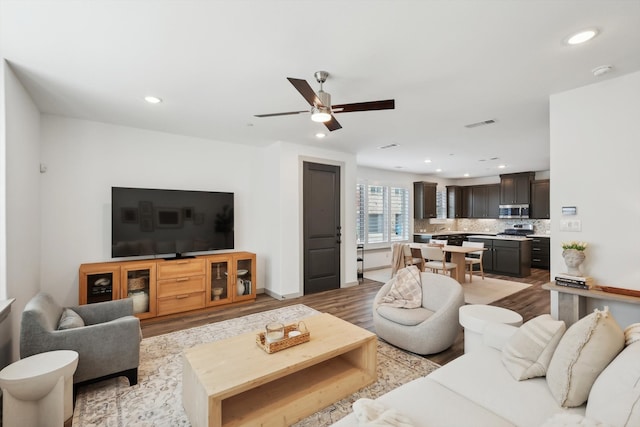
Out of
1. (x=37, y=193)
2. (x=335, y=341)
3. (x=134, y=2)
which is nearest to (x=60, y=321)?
(x=37, y=193)

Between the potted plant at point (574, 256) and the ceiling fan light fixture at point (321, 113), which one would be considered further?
the potted plant at point (574, 256)

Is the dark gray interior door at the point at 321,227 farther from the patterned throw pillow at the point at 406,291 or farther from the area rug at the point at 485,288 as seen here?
the patterned throw pillow at the point at 406,291

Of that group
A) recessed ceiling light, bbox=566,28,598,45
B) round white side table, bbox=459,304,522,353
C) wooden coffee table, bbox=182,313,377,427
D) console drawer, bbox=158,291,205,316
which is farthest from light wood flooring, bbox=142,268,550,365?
recessed ceiling light, bbox=566,28,598,45

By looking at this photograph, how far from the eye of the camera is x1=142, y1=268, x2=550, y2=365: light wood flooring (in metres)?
3.62

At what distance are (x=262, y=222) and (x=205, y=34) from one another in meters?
3.55

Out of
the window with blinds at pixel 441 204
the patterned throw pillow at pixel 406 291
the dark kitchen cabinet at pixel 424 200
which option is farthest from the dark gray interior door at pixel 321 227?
the window with blinds at pixel 441 204

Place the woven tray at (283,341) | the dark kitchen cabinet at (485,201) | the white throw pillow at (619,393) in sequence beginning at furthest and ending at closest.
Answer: the dark kitchen cabinet at (485,201) < the woven tray at (283,341) < the white throw pillow at (619,393)

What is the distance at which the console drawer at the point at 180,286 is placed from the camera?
403cm

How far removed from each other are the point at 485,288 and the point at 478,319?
149 inches

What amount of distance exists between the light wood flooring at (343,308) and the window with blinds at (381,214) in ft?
6.95

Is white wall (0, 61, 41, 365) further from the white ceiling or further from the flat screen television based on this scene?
the flat screen television

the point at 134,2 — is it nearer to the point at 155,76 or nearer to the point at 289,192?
the point at 155,76

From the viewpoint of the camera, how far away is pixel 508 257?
687 cm

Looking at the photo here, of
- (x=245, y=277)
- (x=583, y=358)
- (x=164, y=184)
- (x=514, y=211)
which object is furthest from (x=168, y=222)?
(x=514, y=211)
